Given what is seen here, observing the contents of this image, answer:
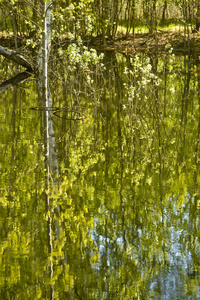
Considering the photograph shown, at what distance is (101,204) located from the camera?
5.99 meters

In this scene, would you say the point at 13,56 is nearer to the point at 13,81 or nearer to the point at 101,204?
the point at 13,81

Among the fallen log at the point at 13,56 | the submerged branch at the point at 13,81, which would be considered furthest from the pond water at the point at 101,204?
the fallen log at the point at 13,56

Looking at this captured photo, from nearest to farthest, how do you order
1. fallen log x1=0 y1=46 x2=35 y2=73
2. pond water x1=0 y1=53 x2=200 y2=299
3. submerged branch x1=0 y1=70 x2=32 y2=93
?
pond water x1=0 y1=53 x2=200 y2=299, fallen log x1=0 y1=46 x2=35 y2=73, submerged branch x1=0 y1=70 x2=32 y2=93

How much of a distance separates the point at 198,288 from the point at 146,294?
458mm

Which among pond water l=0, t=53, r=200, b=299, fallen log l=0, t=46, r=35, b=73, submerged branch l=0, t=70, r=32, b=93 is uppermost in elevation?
fallen log l=0, t=46, r=35, b=73

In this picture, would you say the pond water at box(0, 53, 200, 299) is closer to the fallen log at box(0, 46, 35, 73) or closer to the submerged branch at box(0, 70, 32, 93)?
the submerged branch at box(0, 70, 32, 93)

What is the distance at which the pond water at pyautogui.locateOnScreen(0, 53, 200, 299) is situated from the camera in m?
4.23

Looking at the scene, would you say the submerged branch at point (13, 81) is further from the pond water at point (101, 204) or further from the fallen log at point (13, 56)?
the pond water at point (101, 204)

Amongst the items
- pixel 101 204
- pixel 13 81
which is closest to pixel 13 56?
pixel 13 81

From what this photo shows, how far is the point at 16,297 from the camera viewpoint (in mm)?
3982

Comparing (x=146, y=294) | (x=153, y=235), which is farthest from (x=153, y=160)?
(x=146, y=294)

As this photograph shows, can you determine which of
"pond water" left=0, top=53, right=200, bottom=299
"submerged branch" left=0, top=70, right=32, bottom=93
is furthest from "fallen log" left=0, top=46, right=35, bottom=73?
"pond water" left=0, top=53, right=200, bottom=299

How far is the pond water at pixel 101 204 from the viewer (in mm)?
4230

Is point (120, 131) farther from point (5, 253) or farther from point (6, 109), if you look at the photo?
point (5, 253)
